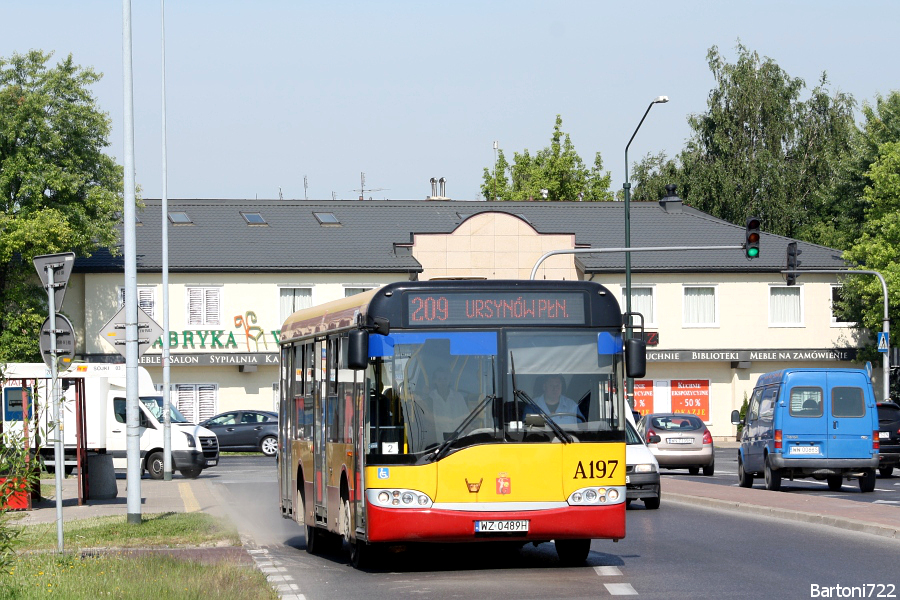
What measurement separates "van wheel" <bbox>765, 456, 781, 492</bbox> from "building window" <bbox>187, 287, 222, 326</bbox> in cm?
3065

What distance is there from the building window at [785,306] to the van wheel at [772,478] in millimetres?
30896

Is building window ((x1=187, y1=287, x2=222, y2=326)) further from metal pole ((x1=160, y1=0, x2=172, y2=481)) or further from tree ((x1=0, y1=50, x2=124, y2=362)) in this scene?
metal pole ((x1=160, y1=0, x2=172, y2=481))

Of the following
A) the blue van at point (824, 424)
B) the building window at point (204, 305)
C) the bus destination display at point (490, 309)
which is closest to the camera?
the bus destination display at point (490, 309)

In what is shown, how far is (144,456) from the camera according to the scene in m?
33.5

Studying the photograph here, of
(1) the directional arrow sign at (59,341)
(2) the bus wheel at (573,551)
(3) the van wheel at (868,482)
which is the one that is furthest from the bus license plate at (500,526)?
(3) the van wheel at (868,482)

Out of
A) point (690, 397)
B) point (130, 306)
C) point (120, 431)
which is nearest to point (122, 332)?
point (130, 306)

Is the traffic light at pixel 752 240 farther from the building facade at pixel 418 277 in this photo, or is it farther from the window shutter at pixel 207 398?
the window shutter at pixel 207 398

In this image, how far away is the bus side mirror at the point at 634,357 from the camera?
12906 millimetres

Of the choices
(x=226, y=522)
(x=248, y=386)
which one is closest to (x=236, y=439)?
(x=248, y=386)

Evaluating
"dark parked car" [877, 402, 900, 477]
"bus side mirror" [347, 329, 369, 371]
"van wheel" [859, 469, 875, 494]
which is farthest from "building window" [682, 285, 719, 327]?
"bus side mirror" [347, 329, 369, 371]

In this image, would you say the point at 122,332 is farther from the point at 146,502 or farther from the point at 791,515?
the point at 791,515

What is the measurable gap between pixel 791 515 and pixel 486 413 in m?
7.74

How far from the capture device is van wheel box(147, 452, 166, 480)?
1315 inches

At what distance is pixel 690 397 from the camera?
5497 centimetres
